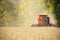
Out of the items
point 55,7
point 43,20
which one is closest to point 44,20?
point 43,20

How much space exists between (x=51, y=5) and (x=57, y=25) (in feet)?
0.74

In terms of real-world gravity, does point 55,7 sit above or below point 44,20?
above

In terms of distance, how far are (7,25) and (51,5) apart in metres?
0.52

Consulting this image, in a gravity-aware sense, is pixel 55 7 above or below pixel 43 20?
above

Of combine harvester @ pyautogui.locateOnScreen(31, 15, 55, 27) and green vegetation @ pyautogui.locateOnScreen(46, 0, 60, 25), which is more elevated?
green vegetation @ pyautogui.locateOnScreen(46, 0, 60, 25)

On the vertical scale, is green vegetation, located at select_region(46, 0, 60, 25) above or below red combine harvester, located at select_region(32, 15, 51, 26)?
above

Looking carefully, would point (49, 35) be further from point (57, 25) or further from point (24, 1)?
point (24, 1)

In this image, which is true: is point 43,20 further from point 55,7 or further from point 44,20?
point 55,7

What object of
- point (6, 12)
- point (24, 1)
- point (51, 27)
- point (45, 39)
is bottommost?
point (45, 39)

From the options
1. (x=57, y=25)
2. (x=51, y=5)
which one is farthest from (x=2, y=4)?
(x=57, y=25)

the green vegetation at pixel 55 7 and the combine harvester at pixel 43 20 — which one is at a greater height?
the green vegetation at pixel 55 7

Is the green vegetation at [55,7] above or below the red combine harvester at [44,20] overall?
above

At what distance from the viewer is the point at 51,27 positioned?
1591 millimetres

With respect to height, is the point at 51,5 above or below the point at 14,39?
above
